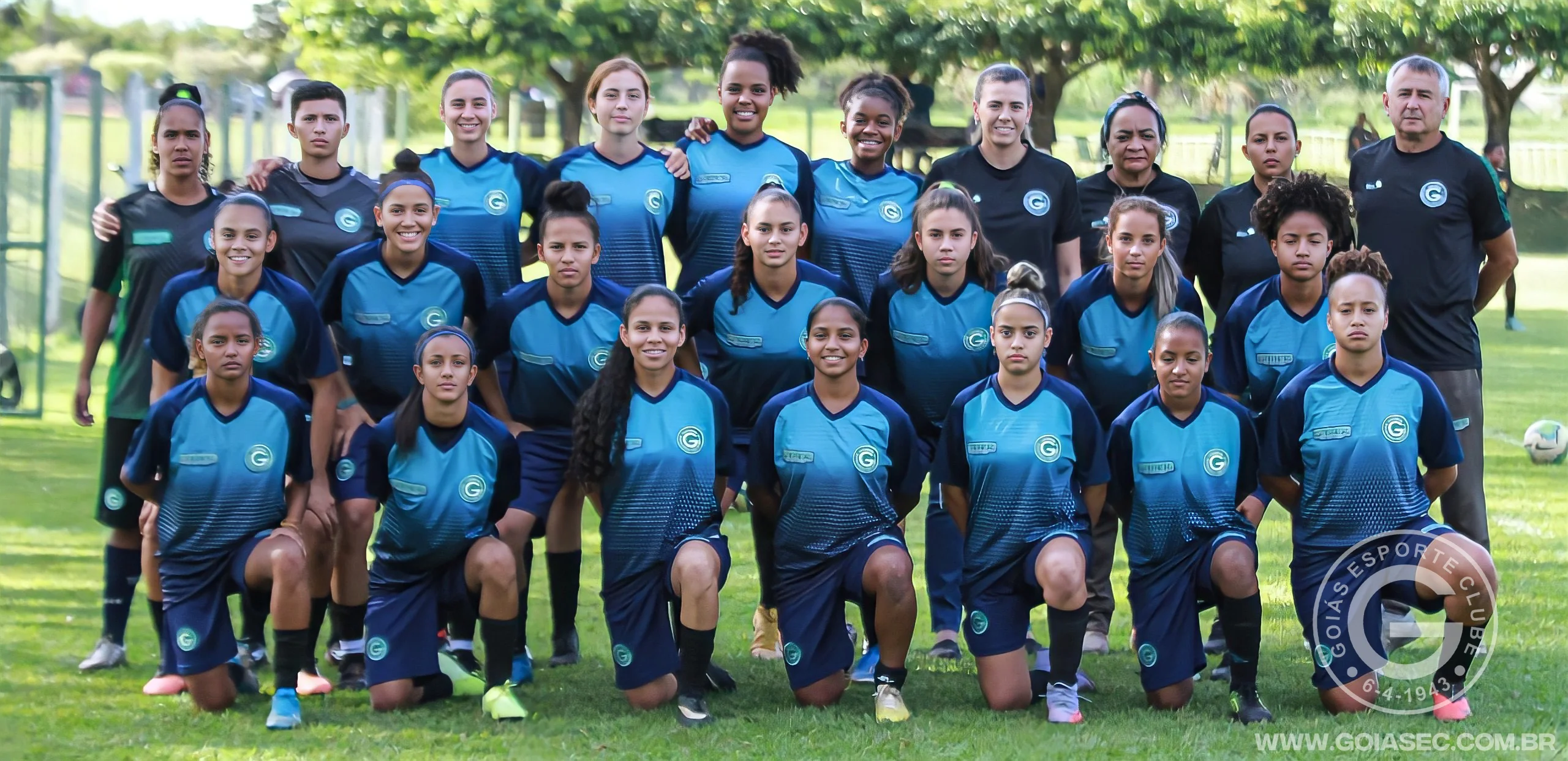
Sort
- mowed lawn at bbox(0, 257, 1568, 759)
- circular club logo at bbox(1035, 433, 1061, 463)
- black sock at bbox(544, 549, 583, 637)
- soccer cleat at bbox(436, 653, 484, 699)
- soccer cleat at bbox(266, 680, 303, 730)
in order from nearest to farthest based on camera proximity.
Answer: mowed lawn at bbox(0, 257, 1568, 759) → soccer cleat at bbox(266, 680, 303, 730) → circular club logo at bbox(1035, 433, 1061, 463) → soccer cleat at bbox(436, 653, 484, 699) → black sock at bbox(544, 549, 583, 637)

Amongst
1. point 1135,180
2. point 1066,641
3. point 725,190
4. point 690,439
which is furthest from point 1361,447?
point 725,190

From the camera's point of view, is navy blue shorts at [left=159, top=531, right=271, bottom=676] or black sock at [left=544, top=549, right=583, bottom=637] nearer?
navy blue shorts at [left=159, top=531, right=271, bottom=676]

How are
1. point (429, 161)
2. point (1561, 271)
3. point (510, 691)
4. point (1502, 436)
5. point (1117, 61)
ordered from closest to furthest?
point (510, 691)
point (429, 161)
point (1502, 436)
point (1561, 271)
point (1117, 61)

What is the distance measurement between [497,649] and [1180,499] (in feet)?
6.35

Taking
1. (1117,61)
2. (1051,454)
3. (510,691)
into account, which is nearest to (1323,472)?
(1051,454)

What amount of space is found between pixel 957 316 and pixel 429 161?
5.92 feet

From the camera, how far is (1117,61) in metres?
24.8

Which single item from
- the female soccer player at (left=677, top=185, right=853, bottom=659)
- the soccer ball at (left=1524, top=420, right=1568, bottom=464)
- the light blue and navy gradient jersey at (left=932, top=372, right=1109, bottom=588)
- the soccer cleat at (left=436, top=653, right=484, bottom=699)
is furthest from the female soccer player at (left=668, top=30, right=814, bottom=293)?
the soccer ball at (left=1524, top=420, right=1568, bottom=464)

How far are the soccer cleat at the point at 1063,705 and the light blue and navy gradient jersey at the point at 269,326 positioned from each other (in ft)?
7.49

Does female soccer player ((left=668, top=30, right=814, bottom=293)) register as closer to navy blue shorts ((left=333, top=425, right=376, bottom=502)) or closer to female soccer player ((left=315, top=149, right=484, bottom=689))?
female soccer player ((left=315, top=149, right=484, bottom=689))

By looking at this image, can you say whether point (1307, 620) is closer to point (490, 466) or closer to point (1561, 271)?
point (490, 466)

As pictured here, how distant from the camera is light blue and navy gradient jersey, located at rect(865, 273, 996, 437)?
4.95m

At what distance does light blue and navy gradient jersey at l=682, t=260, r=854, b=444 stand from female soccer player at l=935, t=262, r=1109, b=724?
59 centimetres

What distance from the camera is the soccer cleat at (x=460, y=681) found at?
463 cm
